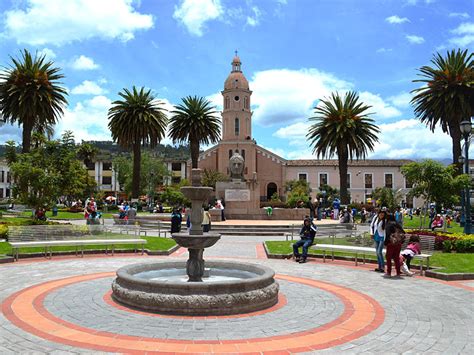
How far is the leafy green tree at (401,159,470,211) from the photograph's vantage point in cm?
2109

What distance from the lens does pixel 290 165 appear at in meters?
76.2

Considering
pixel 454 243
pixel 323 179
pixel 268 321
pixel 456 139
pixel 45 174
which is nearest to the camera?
pixel 268 321

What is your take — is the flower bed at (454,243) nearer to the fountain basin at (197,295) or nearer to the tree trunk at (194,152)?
the fountain basin at (197,295)

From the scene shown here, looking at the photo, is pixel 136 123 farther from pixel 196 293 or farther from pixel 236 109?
pixel 196 293

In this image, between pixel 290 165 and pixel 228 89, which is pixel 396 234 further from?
pixel 290 165

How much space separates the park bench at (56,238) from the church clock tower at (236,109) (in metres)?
53.3

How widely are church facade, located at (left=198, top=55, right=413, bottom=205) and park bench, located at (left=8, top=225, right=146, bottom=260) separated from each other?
46710 millimetres

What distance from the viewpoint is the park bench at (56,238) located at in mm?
14336

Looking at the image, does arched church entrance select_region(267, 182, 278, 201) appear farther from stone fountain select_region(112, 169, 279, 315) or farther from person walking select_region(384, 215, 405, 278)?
stone fountain select_region(112, 169, 279, 315)

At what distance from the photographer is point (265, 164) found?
73.4 meters

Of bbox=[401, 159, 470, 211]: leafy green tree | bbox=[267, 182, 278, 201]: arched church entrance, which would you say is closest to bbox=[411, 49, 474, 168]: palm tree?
bbox=[401, 159, 470, 211]: leafy green tree

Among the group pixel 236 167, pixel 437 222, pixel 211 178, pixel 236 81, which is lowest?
pixel 437 222

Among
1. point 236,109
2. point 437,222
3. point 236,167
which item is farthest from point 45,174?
point 236,109

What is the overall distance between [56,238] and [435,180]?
56.5 feet
